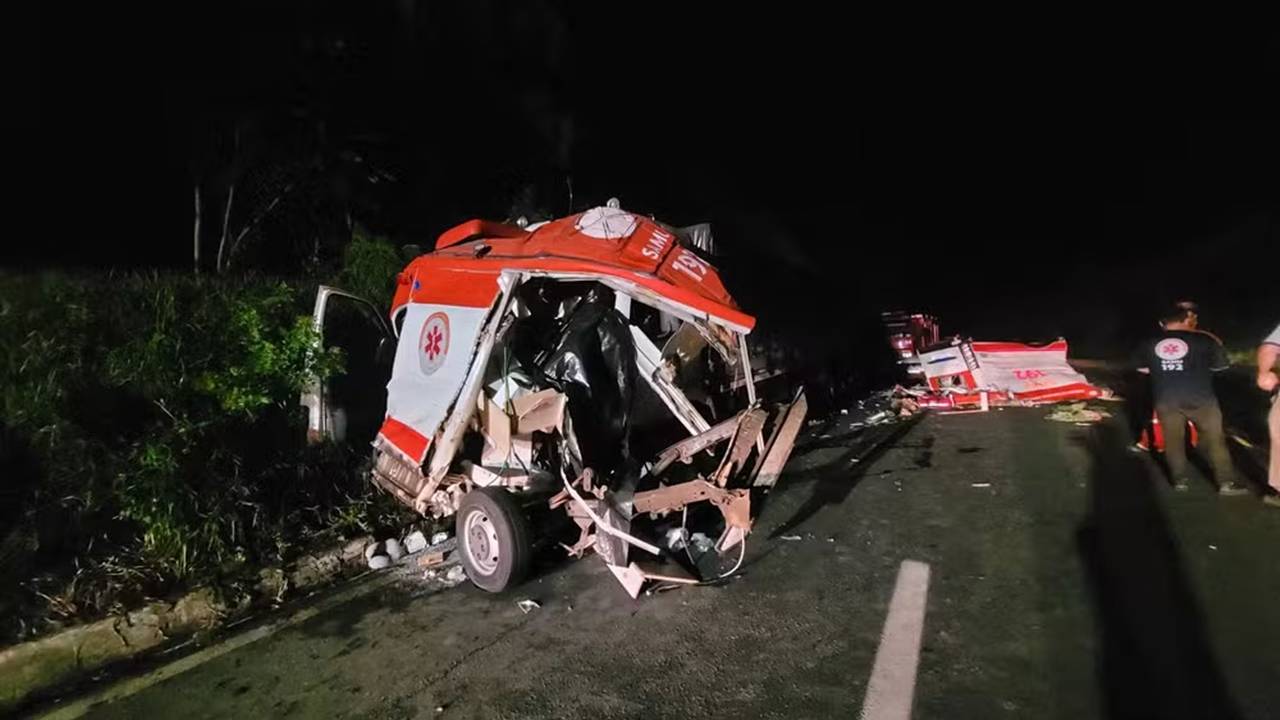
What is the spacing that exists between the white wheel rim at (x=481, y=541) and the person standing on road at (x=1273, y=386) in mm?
5426

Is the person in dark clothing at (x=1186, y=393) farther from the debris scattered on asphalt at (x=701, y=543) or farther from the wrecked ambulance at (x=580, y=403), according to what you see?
the debris scattered on asphalt at (x=701, y=543)

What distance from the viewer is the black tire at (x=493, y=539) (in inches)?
177

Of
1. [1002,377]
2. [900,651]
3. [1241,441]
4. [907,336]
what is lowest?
[900,651]

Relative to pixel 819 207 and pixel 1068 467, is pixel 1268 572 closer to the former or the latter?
pixel 1068 467

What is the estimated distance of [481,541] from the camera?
479cm

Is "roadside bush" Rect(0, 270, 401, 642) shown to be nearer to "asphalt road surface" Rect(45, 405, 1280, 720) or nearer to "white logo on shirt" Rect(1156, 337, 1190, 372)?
"asphalt road surface" Rect(45, 405, 1280, 720)

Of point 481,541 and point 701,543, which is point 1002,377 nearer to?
point 701,543

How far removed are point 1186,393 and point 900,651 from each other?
392cm

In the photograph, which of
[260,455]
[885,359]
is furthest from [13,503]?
[885,359]

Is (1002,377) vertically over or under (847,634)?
Answer: over

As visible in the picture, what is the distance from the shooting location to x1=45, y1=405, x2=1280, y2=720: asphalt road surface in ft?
10.7

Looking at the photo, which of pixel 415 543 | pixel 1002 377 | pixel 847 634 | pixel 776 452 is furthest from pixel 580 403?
pixel 1002 377

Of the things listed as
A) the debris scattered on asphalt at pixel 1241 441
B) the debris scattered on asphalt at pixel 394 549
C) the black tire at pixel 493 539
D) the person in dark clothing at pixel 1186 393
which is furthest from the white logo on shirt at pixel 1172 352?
the debris scattered on asphalt at pixel 394 549

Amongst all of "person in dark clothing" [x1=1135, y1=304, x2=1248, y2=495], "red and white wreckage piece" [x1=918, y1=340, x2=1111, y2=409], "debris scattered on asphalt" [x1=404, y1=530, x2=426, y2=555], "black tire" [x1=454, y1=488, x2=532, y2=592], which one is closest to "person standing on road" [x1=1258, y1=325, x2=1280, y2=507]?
"person in dark clothing" [x1=1135, y1=304, x2=1248, y2=495]
